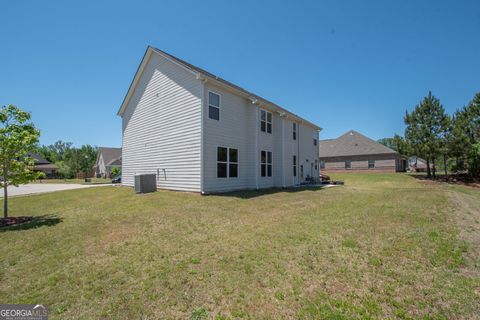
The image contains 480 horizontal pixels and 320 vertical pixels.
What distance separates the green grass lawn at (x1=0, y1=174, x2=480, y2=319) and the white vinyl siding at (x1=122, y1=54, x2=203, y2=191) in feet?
18.9

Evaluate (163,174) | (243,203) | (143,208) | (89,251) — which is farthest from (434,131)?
(89,251)

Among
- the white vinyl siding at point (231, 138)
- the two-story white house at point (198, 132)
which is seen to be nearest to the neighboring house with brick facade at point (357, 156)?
the two-story white house at point (198, 132)

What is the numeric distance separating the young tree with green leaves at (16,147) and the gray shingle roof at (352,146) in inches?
1546

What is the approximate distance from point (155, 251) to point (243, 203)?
17.8 ft

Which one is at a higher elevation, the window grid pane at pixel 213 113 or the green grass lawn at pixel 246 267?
the window grid pane at pixel 213 113

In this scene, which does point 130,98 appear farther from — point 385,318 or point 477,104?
point 477,104

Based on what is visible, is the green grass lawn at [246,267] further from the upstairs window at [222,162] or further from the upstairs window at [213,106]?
the upstairs window at [213,106]

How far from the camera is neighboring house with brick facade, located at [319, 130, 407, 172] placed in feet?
115

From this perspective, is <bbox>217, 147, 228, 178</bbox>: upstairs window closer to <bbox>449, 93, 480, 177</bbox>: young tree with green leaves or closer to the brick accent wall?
<bbox>449, 93, 480, 177</bbox>: young tree with green leaves

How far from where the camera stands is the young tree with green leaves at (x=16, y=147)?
752 cm

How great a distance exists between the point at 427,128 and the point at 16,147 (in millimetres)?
33176

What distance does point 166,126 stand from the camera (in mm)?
13758

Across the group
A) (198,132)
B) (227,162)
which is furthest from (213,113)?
(227,162)

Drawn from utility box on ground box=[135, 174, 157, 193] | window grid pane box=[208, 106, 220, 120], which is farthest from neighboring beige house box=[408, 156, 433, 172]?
utility box on ground box=[135, 174, 157, 193]
